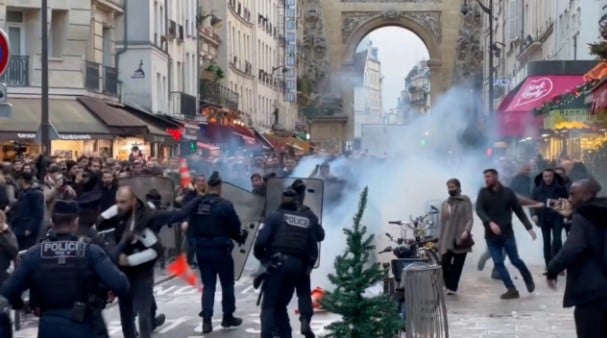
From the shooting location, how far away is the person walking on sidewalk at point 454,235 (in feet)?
57.8

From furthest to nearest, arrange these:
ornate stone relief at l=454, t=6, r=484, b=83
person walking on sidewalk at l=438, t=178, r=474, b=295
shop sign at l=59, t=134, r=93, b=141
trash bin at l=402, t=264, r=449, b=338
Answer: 1. ornate stone relief at l=454, t=6, r=484, b=83
2. shop sign at l=59, t=134, r=93, b=141
3. person walking on sidewalk at l=438, t=178, r=474, b=295
4. trash bin at l=402, t=264, r=449, b=338

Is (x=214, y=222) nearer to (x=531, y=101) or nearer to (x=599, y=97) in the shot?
(x=599, y=97)

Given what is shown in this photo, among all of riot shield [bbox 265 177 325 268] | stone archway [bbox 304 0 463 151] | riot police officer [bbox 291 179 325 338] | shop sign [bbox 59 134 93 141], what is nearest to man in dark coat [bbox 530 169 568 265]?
riot shield [bbox 265 177 325 268]

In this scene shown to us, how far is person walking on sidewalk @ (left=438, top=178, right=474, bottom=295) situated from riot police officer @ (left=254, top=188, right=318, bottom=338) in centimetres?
→ 493

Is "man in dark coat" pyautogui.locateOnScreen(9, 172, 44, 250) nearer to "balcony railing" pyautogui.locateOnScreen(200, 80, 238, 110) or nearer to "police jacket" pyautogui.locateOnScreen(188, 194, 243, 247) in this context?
"police jacket" pyautogui.locateOnScreen(188, 194, 243, 247)

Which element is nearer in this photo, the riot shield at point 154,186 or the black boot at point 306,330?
the black boot at point 306,330

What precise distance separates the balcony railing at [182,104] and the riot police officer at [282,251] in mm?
32222

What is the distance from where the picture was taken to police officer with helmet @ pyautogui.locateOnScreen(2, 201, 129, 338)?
8430 millimetres

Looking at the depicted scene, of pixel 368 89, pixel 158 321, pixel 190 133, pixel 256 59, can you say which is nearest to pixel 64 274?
pixel 158 321

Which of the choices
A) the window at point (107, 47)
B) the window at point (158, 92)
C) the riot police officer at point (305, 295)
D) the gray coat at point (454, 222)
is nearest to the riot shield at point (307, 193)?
the gray coat at point (454, 222)

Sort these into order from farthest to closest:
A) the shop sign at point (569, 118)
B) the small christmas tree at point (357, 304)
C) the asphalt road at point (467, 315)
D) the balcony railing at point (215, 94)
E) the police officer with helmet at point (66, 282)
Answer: the balcony railing at point (215, 94)
the shop sign at point (569, 118)
the asphalt road at point (467, 315)
the small christmas tree at point (357, 304)
the police officer with helmet at point (66, 282)

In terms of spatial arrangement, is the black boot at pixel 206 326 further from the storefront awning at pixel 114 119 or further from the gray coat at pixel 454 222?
the storefront awning at pixel 114 119

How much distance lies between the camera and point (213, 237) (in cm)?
1455

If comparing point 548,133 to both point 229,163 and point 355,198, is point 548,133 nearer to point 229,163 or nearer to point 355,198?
point 229,163
